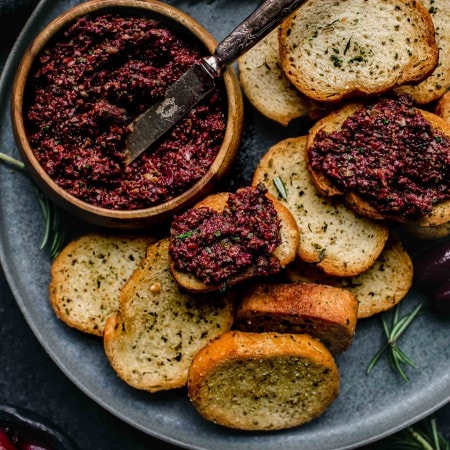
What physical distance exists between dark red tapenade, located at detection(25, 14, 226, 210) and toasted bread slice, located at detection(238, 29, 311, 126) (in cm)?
25

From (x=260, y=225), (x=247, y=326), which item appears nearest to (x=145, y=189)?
(x=260, y=225)

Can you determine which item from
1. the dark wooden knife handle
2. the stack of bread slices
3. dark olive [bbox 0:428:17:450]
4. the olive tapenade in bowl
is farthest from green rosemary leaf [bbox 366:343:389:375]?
dark olive [bbox 0:428:17:450]

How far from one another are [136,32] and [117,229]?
84 centimetres

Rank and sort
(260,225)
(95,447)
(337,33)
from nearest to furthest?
(260,225)
(337,33)
(95,447)

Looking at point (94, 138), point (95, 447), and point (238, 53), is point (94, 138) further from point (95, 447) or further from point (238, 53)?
point (95, 447)

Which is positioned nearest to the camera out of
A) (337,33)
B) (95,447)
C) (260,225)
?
(260,225)

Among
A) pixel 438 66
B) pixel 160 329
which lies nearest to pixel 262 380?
pixel 160 329

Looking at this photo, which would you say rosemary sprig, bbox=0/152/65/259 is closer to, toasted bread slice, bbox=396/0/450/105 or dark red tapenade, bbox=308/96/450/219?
dark red tapenade, bbox=308/96/450/219

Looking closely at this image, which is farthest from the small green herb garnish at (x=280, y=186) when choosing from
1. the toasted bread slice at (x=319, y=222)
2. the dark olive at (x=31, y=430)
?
the dark olive at (x=31, y=430)

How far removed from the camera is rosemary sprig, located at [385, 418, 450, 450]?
352cm

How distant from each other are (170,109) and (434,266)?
1312 millimetres

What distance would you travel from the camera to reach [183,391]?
3.45 metres

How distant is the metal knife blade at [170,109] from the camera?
3.08 meters

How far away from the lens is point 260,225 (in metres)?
2.98
